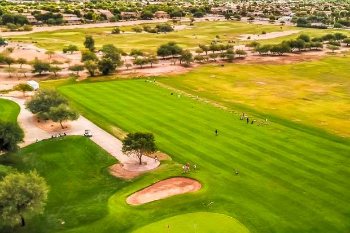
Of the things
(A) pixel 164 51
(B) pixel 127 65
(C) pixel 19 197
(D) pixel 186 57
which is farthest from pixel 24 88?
(A) pixel 164 51

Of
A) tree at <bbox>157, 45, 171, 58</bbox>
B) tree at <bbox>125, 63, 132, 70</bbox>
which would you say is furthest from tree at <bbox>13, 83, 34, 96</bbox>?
tree at <bbox>157, 45, 171, 58</bbox>

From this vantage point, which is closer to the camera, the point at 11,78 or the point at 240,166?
the point at 240,166

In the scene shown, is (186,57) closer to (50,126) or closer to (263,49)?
(263,49)

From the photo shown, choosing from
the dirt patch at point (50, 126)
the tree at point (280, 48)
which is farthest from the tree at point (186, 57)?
the dirt patch at point (50, 126)

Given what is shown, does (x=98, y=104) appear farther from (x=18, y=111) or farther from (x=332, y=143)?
(x=332, y=143)

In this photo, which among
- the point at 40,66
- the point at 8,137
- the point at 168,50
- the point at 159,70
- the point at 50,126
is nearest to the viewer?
the point at 8,137

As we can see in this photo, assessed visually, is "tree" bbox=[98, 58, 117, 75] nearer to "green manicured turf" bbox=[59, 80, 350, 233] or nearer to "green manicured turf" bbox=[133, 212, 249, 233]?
"green manicured turf" bbox=[59, 80, 350, 233]

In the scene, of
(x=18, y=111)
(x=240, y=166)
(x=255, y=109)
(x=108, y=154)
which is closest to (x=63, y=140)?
(x=108, y=154)

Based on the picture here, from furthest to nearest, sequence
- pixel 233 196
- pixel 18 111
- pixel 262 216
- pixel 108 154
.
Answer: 1. pixel 18 111
2. pixel 108 154
3. pixel 233 196
4. pixel 262 216
